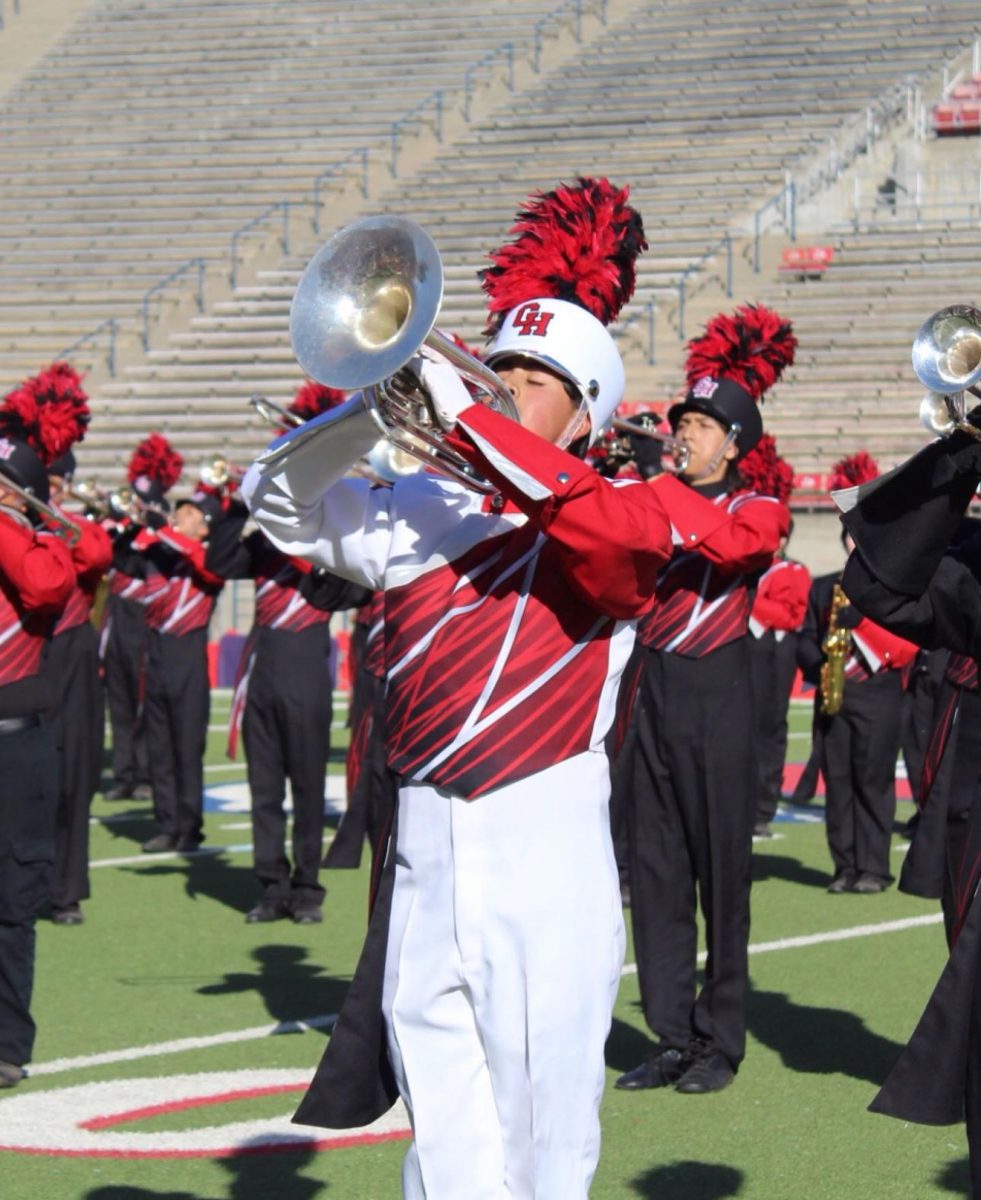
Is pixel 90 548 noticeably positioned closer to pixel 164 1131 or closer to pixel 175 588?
pixel 175 588

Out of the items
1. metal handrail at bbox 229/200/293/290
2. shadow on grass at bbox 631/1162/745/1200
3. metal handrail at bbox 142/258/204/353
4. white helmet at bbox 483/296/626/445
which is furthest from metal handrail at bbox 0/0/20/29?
white helmet at bbox 483/296/626/445

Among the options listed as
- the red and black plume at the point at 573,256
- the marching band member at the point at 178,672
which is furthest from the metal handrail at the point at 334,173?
the red and black plume at the point at 573,256

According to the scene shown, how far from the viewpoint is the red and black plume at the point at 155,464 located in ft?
40.8

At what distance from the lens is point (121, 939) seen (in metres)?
8.24

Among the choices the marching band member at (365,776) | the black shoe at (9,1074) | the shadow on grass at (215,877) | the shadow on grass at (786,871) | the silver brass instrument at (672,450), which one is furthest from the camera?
the shadow on grass at (786,871)

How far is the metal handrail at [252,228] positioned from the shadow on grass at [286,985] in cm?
1987

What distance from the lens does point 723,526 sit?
236 inches

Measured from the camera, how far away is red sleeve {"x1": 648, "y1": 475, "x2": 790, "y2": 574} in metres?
5.92

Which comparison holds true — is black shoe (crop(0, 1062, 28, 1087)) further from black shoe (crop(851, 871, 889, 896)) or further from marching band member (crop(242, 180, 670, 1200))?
black shoe (crop(851, 871, 889, 896))

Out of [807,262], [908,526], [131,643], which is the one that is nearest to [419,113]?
[807,262]

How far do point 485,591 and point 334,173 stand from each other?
2507 cm

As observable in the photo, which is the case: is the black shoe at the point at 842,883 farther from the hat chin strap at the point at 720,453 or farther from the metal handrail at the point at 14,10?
the metal handrail at the point at 14,10

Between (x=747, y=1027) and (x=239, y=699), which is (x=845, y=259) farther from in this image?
(x=747, y=1027)

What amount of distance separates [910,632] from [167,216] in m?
25.4
